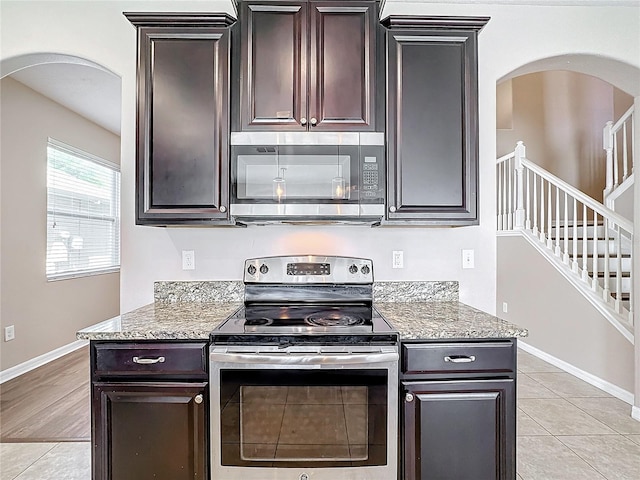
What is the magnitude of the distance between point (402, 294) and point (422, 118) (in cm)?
102

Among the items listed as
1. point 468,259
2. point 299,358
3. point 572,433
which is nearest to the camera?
point 299,358

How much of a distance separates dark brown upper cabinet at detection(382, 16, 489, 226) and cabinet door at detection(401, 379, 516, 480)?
871 mm

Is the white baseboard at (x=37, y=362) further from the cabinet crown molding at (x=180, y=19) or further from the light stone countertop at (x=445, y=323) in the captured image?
the light stone countertop at (x=445, y=323)

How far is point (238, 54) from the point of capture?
2.00 meters

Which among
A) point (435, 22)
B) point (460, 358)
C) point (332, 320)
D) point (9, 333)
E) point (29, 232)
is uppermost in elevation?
point (435, 22)

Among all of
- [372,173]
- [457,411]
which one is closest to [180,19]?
[372,173]

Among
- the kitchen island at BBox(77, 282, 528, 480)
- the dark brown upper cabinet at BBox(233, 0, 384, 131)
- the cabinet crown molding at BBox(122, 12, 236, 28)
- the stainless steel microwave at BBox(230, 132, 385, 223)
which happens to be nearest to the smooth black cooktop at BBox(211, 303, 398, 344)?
the kitchen island at BBox(77, 282, 528, 480)

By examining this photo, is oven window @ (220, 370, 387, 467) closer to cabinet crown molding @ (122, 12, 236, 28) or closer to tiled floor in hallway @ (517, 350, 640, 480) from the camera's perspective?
tiled floor in hallway @ (517, 350, 640, 480)

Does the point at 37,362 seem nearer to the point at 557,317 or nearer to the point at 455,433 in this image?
the point at 455,433

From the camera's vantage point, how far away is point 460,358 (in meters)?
1.68

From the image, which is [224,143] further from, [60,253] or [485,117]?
[60,253]

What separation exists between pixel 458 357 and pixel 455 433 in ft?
1.05

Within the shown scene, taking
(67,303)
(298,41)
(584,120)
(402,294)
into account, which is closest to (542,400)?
(402,294)

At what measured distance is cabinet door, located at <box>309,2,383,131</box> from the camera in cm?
197
